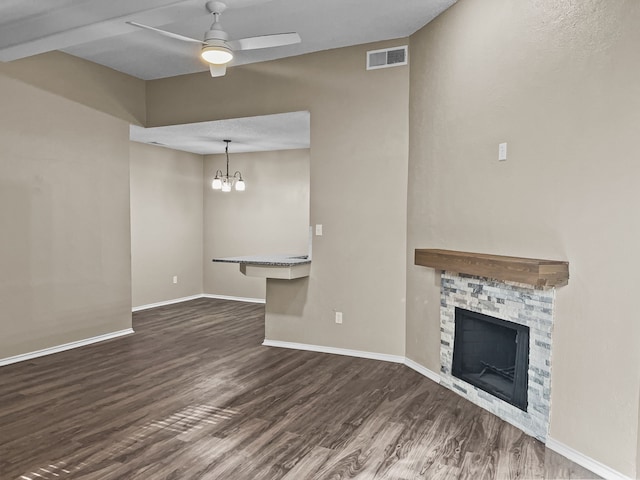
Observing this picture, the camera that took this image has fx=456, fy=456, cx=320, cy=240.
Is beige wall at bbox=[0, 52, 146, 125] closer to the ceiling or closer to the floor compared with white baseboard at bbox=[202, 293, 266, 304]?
closer to the ceiling

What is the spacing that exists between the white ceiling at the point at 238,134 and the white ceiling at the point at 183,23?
2.38 feet

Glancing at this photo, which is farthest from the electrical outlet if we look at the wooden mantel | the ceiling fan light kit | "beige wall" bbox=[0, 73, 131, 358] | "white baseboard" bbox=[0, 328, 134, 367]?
"white baseboard" bbox=[0, 328, 134, 367]

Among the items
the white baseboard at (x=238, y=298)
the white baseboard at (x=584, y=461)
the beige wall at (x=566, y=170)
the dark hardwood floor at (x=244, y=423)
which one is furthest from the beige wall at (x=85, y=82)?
the white baseboard at (x=584, y=461)

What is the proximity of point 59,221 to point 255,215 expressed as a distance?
3380 millimetres

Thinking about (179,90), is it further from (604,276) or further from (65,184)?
(604,276)

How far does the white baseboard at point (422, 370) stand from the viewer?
387 cm

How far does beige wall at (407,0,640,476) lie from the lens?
2361 millimetres

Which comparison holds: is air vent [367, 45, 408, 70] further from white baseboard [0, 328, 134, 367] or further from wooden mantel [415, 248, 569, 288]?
white baseboard [0, 328, 134, 367]

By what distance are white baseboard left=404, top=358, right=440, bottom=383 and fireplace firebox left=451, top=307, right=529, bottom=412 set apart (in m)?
0.25

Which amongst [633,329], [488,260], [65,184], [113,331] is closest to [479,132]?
[488,260]

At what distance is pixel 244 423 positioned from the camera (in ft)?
9.90

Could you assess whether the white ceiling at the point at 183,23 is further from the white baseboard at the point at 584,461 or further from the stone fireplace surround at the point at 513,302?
the white baseboard at the point at 584,461

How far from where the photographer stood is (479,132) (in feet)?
11.1

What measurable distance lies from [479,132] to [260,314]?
14.0 feet
